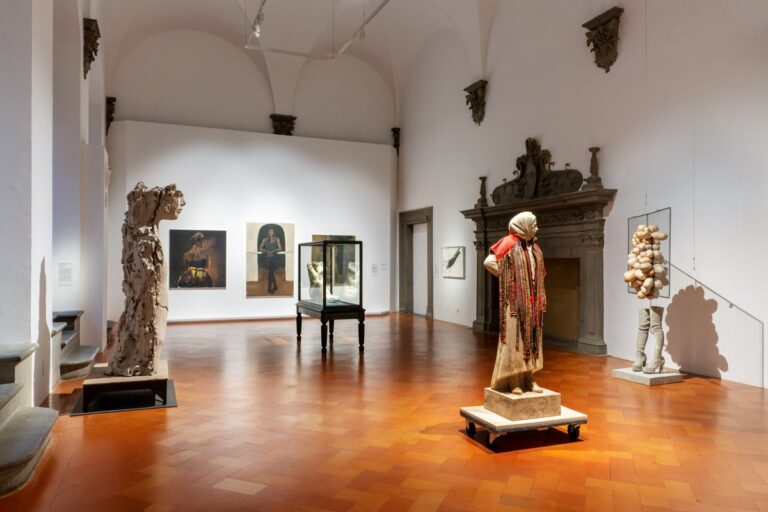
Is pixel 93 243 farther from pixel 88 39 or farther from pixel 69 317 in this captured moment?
pixel 88 39

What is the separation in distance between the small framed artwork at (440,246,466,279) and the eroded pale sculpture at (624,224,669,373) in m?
5.87

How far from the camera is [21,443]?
11.7 ft

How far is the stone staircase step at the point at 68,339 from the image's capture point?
22.6ft

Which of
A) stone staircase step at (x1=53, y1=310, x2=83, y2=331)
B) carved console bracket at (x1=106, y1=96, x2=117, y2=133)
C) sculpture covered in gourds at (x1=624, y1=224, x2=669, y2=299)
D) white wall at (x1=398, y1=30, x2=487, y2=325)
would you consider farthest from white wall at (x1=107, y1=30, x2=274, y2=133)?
sculpture covered in gourds at (x1=624, y1=224, x2=669, y2=299)

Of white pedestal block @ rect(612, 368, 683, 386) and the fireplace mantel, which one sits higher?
the fireplace mantel

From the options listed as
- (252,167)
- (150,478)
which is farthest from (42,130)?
(252,167)

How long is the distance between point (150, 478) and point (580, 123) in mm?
8249

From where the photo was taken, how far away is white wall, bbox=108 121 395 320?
1316 cm

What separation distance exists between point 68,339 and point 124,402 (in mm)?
2286

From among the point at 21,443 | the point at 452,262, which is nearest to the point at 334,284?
the point at 452,262

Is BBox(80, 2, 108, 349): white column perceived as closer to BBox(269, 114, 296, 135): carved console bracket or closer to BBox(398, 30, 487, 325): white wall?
BBox(269, 114, 296, 135): carved console bracket

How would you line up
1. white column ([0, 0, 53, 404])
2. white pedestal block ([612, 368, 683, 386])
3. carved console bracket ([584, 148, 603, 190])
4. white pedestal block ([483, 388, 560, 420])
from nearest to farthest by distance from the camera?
white pedestal block ([483, 388, 560, 420]), white column ([0, 0, 53, 404]), white pedestal block ([612, 368, 683, 386]), carved console bracket ([584, 148, 603, 190])

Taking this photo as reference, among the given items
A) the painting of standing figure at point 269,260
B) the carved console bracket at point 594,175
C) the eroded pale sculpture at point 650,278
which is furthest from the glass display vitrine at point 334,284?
the painting of standing figure at point 269,260

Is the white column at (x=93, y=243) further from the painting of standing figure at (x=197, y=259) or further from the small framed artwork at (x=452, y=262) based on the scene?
the small framed artwork at (x=452, y=262)
